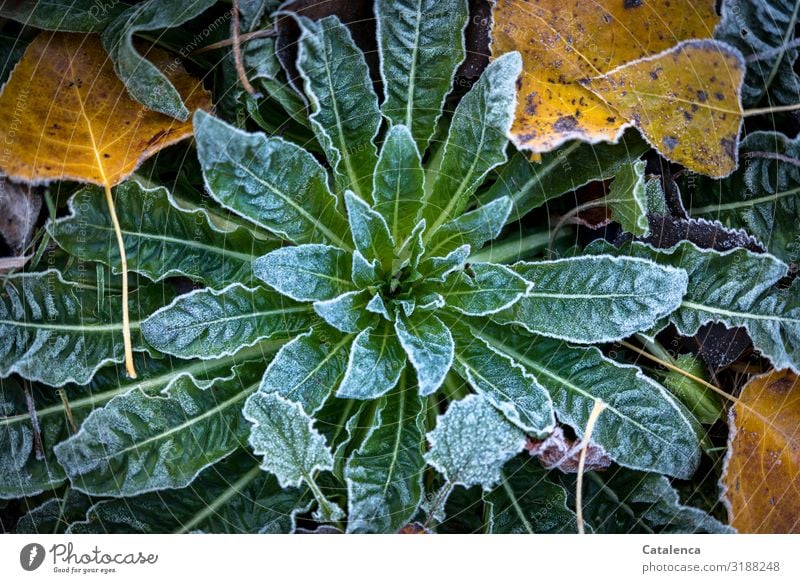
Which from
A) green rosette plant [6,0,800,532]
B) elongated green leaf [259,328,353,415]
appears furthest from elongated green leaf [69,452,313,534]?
elongated green leaf [259,328,353,415]

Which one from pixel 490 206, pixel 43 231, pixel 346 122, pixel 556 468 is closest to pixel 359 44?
pixel 346 122

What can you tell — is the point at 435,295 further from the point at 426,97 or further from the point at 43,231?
the point at 43,231

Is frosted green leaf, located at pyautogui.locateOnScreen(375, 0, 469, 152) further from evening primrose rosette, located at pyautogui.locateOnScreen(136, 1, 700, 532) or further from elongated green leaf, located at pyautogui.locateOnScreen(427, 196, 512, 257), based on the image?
elongated green leaf, located at pyautogui.locateOnScreen(427, 196, 512, 257)

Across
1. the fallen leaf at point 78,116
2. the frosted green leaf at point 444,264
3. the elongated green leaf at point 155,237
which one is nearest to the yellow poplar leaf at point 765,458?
the frosted green leaf at point 444,264

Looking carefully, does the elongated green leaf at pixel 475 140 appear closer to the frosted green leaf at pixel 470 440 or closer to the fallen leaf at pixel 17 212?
the frosted green leaf at pixel 470 440

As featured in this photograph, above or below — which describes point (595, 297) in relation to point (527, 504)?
above

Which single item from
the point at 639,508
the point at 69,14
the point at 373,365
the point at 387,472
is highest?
the point at 69,14

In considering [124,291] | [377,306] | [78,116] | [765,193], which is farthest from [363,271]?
[765,193]

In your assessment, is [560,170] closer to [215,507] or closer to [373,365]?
[373,365]
